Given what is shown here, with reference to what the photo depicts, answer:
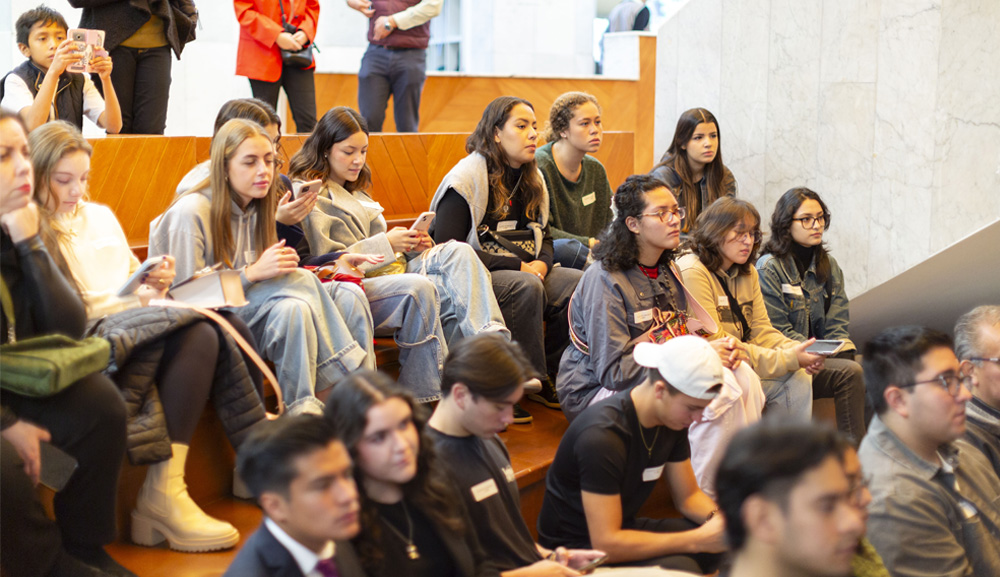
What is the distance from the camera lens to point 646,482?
8.37 ft

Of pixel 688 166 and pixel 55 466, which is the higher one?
pixel 688 166

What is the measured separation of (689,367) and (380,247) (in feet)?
5.02

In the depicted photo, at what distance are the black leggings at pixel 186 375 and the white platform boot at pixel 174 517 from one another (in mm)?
70

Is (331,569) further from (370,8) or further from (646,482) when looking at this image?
(370,8)

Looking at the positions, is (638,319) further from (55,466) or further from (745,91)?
(745,91)

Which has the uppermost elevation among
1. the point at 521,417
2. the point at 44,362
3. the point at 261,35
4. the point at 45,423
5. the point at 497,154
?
the point at 261,35

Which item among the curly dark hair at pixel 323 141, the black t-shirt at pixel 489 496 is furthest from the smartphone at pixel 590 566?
the curly dark hair at pixel 323 141

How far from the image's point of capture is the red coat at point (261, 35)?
4754 millimetres

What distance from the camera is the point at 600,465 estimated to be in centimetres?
235

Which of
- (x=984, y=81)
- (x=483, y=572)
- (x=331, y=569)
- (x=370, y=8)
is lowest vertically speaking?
(x=483, y=572)

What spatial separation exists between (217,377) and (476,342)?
2.89ft

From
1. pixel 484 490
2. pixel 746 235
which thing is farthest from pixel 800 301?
pixel 484 490

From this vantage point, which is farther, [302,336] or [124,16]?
[124,16]

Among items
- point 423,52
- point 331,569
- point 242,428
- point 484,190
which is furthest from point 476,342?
point 423,52
